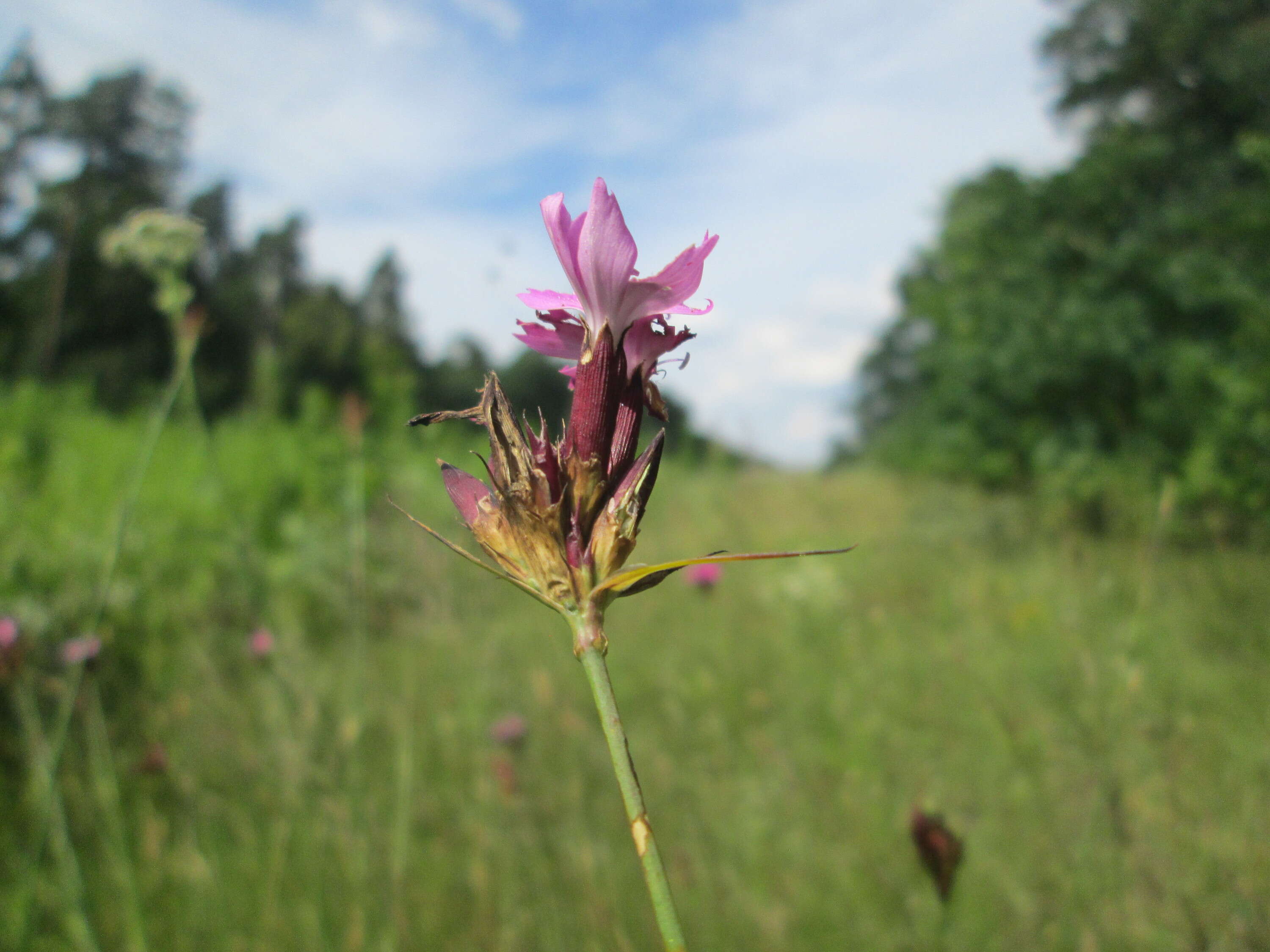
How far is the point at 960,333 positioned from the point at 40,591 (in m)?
8.16

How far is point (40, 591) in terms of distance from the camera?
3531mm

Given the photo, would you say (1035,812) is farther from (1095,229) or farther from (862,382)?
(862,382)

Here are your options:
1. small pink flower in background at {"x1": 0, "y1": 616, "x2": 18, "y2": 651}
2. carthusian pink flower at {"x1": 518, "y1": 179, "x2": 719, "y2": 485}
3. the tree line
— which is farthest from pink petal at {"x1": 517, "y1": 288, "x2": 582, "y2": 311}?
the tree line

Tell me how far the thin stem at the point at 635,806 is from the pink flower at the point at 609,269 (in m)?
0.26

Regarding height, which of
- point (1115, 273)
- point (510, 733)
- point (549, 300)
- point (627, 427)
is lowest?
point (510, 733)

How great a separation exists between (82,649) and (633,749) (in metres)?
1.77

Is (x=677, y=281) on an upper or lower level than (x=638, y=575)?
upper

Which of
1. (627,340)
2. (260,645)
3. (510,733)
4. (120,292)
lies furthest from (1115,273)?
(120,292)

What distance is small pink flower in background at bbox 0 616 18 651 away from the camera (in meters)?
1.69

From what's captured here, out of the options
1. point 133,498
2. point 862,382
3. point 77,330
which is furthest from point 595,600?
point 862,382

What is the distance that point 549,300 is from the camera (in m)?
0.60

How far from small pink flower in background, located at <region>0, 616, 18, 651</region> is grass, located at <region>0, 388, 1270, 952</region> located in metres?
0.17

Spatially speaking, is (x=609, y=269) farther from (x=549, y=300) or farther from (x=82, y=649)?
(x=82, y=649)

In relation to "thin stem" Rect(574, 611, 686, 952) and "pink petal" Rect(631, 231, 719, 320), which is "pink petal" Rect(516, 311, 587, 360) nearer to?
"pink petal" Rect(631, 231, 719, 320)
